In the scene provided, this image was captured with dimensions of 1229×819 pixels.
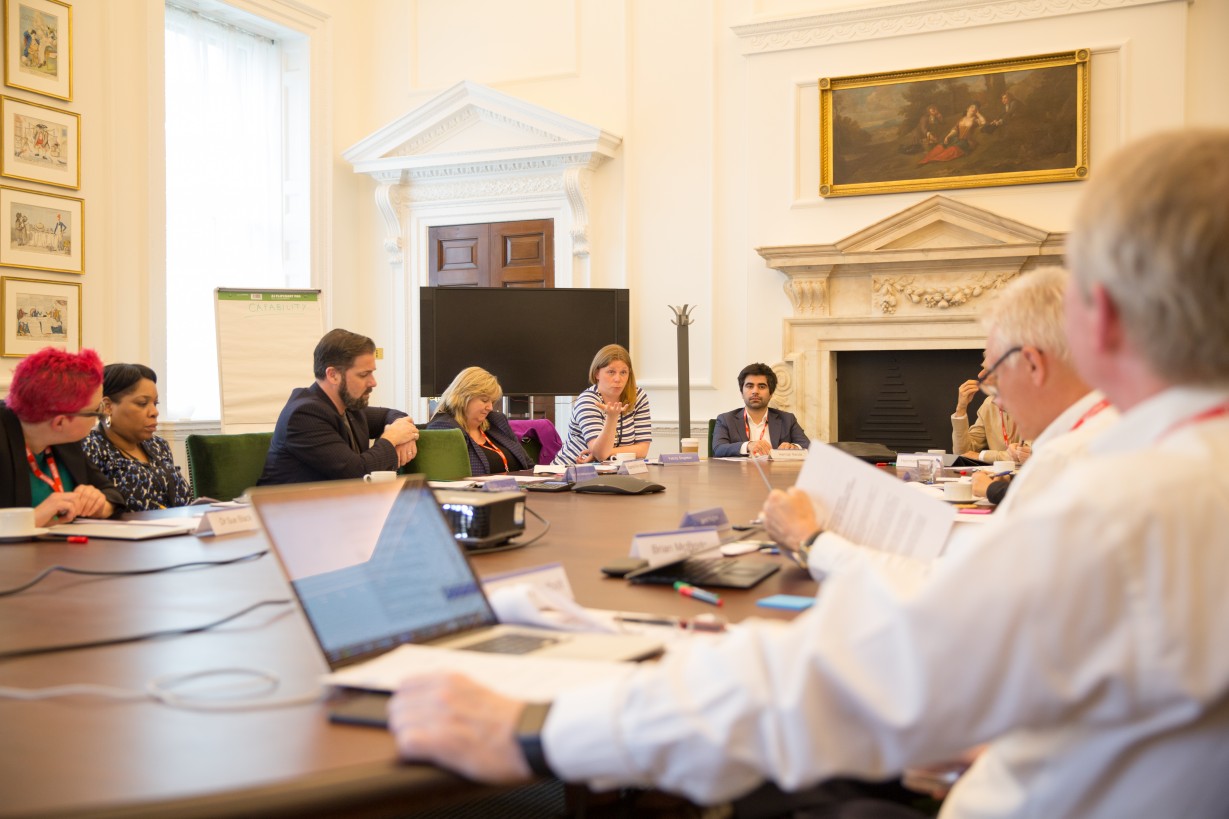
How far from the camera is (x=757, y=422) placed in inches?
231

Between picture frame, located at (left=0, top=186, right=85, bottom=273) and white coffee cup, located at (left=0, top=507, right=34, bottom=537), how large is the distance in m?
3.80

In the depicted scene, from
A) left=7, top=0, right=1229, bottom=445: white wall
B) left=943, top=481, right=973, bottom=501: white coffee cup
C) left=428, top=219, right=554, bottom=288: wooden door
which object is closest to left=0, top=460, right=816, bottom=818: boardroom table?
left=943, top=481, right=973, bottom=501: white coffee cup

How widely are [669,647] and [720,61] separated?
6.62 metres

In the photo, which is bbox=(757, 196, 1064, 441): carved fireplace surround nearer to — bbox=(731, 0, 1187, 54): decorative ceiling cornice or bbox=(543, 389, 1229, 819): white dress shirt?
bbox=(731, 0, 1187, 54): decorative ceiling cornice

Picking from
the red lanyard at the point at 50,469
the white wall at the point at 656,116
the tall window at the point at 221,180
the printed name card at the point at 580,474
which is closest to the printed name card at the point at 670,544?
the printed name card at the point at 580,474

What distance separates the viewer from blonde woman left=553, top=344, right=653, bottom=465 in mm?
5239

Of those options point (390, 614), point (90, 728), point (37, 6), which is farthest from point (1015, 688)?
point (37, 6)

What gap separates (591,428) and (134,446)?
7.77 feet

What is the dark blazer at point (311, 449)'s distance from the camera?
3793 mm

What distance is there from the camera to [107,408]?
11.3ft

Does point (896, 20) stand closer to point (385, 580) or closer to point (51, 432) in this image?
point (51, 432)

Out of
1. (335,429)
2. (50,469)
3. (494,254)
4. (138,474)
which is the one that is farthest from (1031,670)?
(494,254)

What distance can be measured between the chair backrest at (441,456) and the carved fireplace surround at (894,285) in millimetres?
3172

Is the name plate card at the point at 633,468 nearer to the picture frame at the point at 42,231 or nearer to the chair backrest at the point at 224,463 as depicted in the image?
the chair backrest at the point at 224,463
